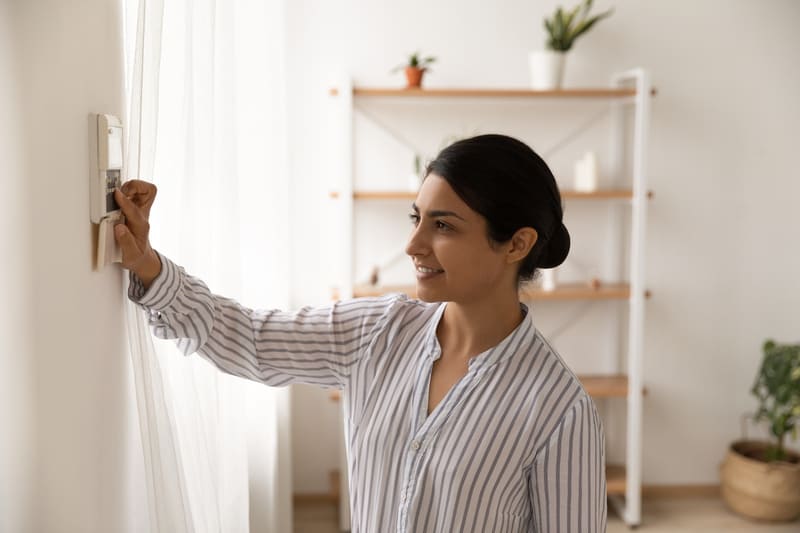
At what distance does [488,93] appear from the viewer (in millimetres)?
3246

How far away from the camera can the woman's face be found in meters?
1.36

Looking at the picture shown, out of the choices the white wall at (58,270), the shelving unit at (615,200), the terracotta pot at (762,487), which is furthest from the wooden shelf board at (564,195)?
the white wall at (58,270)

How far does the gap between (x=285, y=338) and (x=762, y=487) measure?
104 inches

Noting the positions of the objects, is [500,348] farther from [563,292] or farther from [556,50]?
[556,50]

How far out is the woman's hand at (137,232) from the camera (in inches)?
46.6

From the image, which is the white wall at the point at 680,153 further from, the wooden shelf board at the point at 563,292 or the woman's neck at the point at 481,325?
the woman's neck at the point at 481,325

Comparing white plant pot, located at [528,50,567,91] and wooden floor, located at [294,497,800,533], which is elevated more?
white plant pot, located at [528,50,567,91]

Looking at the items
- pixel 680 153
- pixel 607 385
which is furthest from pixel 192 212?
pixel 680 153

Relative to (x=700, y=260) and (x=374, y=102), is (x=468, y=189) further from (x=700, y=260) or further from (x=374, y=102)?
(x=700, y=260)

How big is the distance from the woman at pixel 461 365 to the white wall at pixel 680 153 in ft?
6.93

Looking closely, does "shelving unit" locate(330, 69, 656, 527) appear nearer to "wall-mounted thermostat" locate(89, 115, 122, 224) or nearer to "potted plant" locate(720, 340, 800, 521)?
"potted plant" locate(720, 340, 800, 521)

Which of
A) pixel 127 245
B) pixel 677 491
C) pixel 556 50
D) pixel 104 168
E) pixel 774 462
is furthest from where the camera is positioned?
pixel 677 491

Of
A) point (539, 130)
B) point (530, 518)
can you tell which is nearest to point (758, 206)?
point (539, 130)

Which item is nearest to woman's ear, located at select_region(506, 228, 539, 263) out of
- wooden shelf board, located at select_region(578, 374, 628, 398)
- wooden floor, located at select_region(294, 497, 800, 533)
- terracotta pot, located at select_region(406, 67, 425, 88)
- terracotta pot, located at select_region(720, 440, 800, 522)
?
terracotta pot, located at select_region(406, 67, 425, 88)
